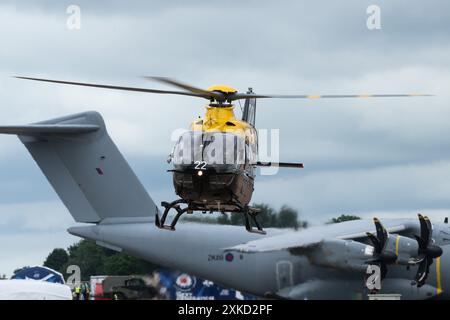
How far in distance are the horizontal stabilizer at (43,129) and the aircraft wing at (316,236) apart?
7526mm

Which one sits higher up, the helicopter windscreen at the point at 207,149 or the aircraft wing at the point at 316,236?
the helicopter windscreen at the point at 207,149

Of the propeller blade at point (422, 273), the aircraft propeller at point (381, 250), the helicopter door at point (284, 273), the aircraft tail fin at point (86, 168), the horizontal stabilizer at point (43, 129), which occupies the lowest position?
the helicopter door at point (284, 273)

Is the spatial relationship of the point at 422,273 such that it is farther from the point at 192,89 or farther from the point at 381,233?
the point at 192,89

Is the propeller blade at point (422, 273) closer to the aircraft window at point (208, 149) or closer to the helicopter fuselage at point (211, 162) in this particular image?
the helicopter fuselage at point (211, 162)

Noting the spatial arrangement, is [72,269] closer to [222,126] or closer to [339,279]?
[339,279]

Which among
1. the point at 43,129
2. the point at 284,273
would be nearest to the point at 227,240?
the point at 284,273

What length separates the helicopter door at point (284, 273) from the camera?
4479 centimetres

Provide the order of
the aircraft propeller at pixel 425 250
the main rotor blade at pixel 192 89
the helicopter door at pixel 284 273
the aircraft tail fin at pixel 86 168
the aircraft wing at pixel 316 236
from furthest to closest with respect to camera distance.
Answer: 1. the helicopter door at pixel 284 273
2. the aircraft tail fin at pixel 86 168
3. the aircraft propeller at pixel 425 250
4. the aircraft wing at pixel 316 236
5. the main rotor blade at pixel 192 89

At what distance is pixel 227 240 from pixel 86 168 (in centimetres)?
662

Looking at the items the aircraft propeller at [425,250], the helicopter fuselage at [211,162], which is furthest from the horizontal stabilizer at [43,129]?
the helicopter fuselage at [211,162]

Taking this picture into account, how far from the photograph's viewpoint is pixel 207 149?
2714cm

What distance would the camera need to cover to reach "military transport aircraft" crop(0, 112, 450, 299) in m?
42.0

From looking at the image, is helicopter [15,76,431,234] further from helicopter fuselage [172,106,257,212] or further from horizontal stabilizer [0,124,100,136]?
horizontal stabilizer [0,124,100,136]
